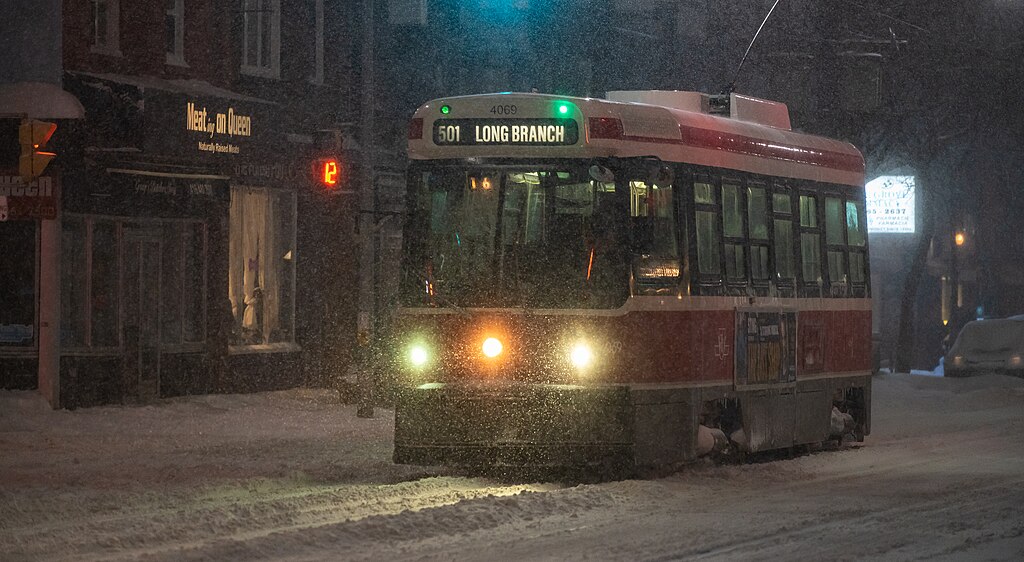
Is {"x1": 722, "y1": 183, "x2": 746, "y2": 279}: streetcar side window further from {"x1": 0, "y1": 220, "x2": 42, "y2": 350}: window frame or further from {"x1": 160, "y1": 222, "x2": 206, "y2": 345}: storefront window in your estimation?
{"x1": 160, "y1": 222, "x2": 206, "y2": 345}: storefront window

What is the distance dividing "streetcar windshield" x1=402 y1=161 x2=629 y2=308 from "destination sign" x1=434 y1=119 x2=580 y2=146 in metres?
0.24

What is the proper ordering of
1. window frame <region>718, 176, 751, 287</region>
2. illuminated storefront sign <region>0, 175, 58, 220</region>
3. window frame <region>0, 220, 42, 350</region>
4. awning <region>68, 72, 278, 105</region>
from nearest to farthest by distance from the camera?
window frame <region>718, 176, 751, 287</region>
illuminated storefront sign <region>0, 175, 58, 220</region>
window frame <region>0, 220, 42, 350</region>
awning <region>68, 72, 278, 105</region>

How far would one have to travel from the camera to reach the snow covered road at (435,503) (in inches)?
393

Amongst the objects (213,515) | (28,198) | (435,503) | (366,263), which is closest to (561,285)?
(435,503)

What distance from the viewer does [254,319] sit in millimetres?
24938

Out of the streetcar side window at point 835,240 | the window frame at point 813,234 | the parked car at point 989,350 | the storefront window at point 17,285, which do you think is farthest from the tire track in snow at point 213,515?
the parked car at point 989,350

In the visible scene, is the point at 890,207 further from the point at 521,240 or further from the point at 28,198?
the point at 521,240

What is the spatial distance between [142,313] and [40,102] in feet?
12.2

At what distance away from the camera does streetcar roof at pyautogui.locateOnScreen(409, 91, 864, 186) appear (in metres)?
13.7

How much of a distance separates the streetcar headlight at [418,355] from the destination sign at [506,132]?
1.77m

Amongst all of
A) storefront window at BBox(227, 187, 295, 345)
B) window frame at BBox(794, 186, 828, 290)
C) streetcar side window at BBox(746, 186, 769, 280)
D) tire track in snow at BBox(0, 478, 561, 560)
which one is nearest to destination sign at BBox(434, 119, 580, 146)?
streetcar side window at BBox(746, 186, 769, 280)

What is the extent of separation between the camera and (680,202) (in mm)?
14188

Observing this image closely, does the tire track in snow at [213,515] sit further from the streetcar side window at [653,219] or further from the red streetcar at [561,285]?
the streetcar side window at [653,219]

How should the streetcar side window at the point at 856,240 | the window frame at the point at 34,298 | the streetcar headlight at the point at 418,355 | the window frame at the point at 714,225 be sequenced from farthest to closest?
the window frame at the point at 34,298 → the streetcar side window at the point at 856,240 → the window frame at the point at 714,225 → the streetcar headlight at the point at 418,355
